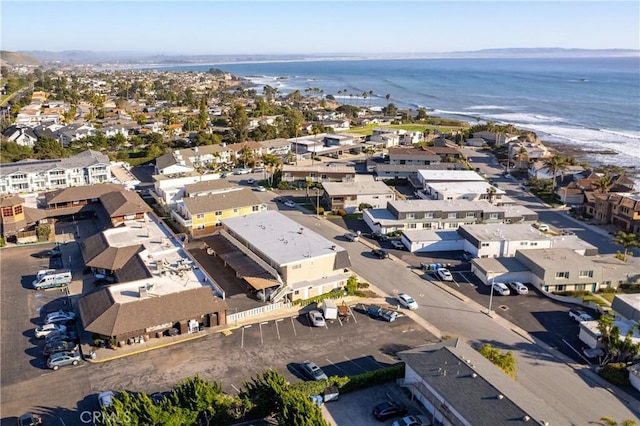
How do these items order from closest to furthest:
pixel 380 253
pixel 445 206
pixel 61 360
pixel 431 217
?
pixel 61 360, pixel 380 253, pixel 431 217, pixel 445 206

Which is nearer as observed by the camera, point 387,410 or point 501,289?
point 387,410

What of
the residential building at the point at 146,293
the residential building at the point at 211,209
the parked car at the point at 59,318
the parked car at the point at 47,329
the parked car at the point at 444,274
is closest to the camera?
the residential building at the point at 146,293

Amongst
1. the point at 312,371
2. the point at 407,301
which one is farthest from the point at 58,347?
the point at 407,301

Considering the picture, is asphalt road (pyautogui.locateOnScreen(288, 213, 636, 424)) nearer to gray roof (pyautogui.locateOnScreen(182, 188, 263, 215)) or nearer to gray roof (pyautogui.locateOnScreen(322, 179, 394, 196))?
gray roof (pyautogui.locateOnScreen(182, 188, 263, 215))

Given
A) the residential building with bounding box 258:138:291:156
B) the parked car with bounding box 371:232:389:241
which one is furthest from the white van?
the residential building with bounding box 258:138:291:156

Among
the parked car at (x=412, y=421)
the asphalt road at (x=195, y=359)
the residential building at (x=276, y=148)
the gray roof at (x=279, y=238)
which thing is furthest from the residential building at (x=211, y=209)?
the residential building at (x=276, y=148)

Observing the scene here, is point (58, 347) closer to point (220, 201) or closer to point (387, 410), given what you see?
point (387, 410)

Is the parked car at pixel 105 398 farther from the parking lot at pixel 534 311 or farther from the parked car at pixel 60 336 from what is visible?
the parking lot at pixel 534 311

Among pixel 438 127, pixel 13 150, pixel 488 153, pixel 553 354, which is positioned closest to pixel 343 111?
pixel 438 127
